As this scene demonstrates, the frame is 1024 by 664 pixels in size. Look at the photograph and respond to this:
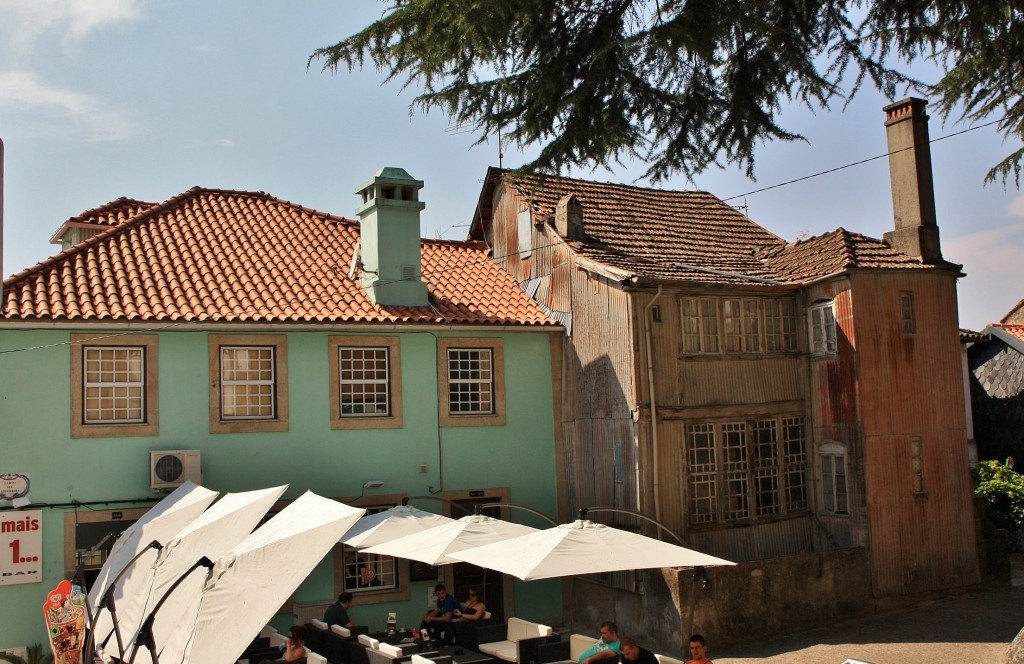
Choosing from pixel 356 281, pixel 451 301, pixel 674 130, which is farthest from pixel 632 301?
pixel 674 130

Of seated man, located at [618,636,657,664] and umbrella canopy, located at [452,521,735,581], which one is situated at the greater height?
umbrella canopy, located at [452,521,735,581]

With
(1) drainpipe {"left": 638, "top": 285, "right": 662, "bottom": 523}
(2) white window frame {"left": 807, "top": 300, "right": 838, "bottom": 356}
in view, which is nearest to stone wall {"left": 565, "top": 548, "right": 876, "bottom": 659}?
(1) drainpipe {"left": 638, "top": 285, "right": 662, "bottom": 523}

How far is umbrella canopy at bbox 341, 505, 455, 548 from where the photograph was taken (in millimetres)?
14445

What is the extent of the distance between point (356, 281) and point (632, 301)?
525 cm

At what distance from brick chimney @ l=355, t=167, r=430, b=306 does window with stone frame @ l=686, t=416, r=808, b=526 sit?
5.67m

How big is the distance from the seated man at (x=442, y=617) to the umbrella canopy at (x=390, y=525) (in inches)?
48.0

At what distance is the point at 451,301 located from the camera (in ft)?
60.3

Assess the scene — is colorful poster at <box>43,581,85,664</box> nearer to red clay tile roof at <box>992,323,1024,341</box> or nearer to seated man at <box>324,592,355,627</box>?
seated man at <box>324,592,355,627</box>

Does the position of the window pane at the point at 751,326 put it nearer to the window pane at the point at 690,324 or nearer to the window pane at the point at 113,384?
the window pane at the point at 690,324

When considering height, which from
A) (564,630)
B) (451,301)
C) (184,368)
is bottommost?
(564,630)

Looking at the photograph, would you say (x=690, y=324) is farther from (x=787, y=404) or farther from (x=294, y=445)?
(x=294, y=445)

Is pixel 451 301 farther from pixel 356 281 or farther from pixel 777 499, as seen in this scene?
pixel 777 499

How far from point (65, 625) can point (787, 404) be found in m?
12.4

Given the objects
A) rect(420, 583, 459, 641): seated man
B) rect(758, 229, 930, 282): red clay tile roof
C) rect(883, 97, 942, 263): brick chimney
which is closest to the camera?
rect(420, 583, 459, 641): seated man
